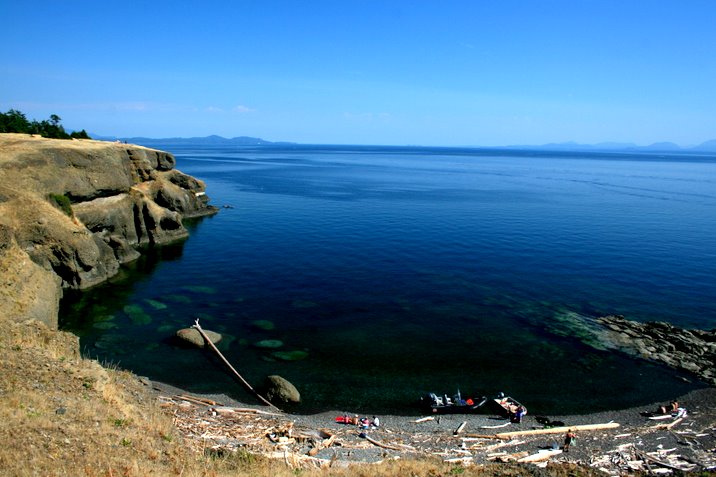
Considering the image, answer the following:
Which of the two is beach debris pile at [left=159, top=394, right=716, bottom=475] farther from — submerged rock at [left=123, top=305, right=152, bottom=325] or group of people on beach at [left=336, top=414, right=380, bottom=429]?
submerged rock at [left=123, top=305, right=152, bottom=325]

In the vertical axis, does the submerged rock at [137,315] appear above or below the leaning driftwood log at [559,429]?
above

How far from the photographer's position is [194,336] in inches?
1535

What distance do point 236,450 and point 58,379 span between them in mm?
10149

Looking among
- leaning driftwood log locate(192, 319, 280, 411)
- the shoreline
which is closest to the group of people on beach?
the shoreline

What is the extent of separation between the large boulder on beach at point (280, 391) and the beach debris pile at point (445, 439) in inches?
71.5

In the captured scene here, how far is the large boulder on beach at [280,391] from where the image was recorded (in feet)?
104

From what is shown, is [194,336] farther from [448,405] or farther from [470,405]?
[470,405]

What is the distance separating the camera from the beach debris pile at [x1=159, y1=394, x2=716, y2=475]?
958 inches

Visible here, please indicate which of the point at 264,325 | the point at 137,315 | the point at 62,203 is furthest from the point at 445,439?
the point at 62,203

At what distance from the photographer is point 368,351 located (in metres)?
39.0

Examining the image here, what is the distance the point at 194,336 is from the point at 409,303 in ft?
71.9

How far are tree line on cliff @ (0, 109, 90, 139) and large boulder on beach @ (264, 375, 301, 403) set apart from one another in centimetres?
6915

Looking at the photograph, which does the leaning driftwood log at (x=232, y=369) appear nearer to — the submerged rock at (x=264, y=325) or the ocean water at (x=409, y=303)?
the ocean water at (x=409, y=303)

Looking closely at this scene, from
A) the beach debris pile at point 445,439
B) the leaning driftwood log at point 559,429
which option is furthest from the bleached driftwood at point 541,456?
the leaning driftwood log at point 559,429
